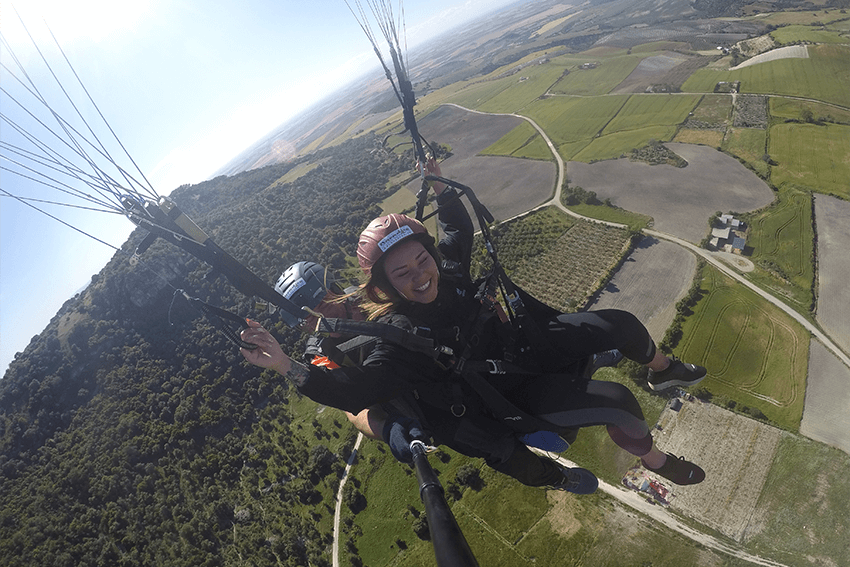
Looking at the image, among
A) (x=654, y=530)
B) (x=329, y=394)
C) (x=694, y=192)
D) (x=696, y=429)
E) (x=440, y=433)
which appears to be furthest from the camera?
(x=694, y=192)

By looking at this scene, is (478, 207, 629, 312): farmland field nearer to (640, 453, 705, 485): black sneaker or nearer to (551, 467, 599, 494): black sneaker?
(640, 453, 705, 485): black sneaker

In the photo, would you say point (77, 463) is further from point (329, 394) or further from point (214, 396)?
point (329, 394)

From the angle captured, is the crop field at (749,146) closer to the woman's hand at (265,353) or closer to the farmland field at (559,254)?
the farmland field at (559,254)

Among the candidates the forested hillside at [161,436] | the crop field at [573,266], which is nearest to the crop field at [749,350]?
the crop field at [573,266]

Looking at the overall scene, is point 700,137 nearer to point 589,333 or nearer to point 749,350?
point 749,350

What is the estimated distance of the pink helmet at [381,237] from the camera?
4902 millimetres

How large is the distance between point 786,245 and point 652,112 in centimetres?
4239

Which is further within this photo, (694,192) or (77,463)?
(694,192)

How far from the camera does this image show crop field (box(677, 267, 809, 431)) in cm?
2117

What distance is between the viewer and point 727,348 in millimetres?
24469

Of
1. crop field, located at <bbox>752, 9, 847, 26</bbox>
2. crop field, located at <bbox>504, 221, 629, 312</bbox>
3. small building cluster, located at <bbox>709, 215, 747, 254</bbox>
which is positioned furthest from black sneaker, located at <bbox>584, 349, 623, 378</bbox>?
crop field, located at <bbox>752, 9, 847, 26</bbox>

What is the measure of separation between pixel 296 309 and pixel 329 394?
5.39 ft

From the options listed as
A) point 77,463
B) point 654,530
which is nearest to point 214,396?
point 77,463

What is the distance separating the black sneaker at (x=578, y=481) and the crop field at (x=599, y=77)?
90.6m
